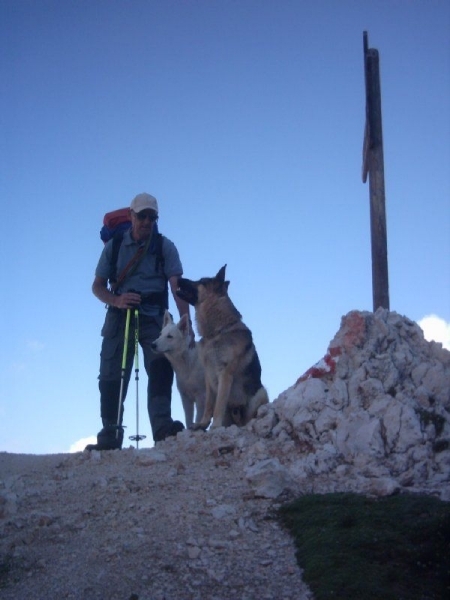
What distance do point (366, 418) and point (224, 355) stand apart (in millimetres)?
2841

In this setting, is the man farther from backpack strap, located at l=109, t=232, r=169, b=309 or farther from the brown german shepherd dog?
the brown german shepherd dog

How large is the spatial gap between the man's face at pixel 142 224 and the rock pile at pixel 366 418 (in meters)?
2.63

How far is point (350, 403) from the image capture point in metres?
7.51

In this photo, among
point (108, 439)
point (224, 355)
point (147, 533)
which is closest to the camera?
point (147, 533)

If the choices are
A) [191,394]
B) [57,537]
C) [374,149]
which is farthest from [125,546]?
[374,149]

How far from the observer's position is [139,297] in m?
9.27

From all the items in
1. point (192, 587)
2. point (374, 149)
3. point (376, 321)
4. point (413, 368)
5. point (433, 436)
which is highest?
point (374, 149)

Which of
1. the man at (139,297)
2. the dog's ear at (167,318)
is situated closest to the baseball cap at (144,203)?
the man at (139,297)

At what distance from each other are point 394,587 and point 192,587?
3.94ft

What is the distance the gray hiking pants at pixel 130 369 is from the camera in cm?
925

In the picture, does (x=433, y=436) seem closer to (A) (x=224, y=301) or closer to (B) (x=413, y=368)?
(B) (x=413, y=368)

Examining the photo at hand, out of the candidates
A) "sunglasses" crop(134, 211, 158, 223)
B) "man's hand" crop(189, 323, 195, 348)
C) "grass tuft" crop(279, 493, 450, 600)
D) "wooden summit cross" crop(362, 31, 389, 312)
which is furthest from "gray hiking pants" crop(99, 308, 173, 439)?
"grass tuft" crop(279, 493, 450, 600)

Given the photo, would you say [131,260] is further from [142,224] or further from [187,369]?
[187,369]

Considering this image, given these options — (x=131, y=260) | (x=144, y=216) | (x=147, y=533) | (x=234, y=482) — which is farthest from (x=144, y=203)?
(x=147, y=533)
